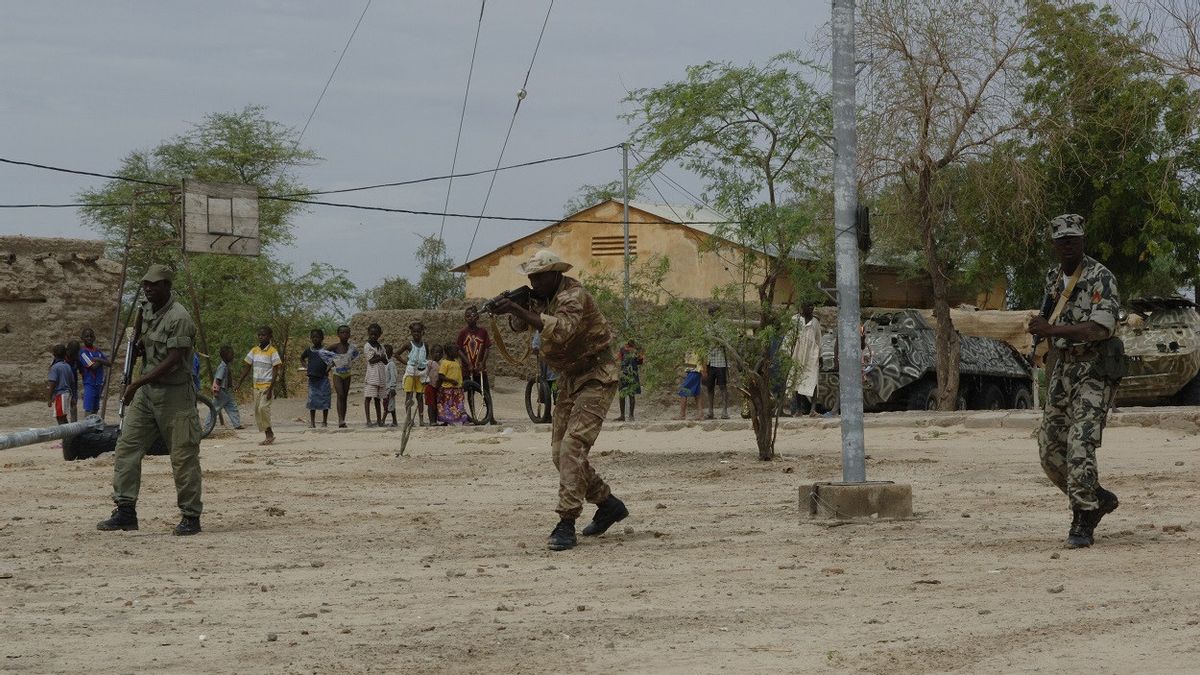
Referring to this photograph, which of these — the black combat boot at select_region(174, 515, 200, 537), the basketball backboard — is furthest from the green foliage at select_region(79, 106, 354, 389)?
the black combat boot at select_region(174, 515, 200, 537)

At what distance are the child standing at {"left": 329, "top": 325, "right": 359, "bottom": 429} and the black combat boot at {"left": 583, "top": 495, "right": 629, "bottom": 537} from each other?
12964 millimetres

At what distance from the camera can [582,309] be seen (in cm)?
841

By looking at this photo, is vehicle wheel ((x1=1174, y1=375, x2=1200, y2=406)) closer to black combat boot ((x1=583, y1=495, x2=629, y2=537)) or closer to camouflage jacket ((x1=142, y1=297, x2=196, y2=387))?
black combat boot ((x1=583, y1=495, x2=629, y2=537))

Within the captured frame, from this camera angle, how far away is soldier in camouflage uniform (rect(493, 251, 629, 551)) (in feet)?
27.6

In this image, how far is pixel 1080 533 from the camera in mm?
7832

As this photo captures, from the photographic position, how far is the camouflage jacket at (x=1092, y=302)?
7781 millimetres

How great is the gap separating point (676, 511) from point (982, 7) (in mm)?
14538

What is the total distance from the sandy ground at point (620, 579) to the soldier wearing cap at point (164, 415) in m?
0.27

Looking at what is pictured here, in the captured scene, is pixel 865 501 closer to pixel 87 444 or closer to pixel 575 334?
pixel 575 334

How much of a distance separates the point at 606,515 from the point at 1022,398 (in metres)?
15.3

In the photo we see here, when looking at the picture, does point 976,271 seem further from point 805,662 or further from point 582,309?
point 805,662

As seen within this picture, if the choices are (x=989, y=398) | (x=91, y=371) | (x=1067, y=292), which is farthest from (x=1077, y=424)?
(x=91, y=371)

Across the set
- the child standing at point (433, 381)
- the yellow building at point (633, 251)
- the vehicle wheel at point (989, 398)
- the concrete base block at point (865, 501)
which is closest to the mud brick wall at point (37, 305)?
the child standing at point (433, 381)

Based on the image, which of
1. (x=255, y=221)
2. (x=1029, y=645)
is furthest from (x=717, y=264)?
(x=1029, y=645)
